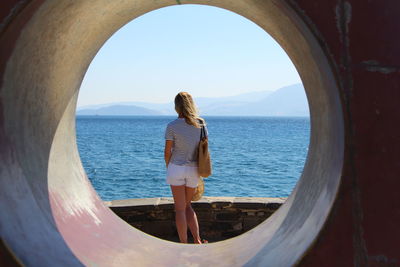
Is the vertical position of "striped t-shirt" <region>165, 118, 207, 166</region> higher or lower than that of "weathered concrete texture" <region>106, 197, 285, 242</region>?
higher

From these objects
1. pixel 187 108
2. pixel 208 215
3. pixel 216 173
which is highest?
pixel 187 108

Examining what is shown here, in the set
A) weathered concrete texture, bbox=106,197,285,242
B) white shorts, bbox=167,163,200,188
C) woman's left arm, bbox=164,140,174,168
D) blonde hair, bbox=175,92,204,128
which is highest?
blonde hair, bbox=175,92,204,128

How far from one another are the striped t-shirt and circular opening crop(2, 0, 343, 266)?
0.77 m

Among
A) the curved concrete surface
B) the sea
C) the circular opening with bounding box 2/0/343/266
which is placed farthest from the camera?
the sea

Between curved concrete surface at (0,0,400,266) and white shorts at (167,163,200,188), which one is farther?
white shorts at (167,163,200,188)

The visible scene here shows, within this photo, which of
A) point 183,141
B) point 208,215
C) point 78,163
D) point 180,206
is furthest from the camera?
point 208,215

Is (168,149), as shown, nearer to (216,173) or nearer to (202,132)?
(202,132)

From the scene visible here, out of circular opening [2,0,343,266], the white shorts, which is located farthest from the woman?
circular opening [2,0,343,266]

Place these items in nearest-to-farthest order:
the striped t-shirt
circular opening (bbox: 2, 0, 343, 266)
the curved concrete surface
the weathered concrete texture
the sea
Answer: the curved concrete surface
circular opening (bbox: 2, 0, 343, 266)
the striped t-shirt
the weathered concrete texture
the sea

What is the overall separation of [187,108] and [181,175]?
620 millimetres

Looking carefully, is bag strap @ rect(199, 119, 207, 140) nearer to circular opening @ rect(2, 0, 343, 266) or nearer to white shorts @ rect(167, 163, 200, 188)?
white shorts @ rect(167, 163, 200, 188)

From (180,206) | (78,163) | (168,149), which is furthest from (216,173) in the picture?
(78,163)

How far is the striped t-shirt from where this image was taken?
4.22 m

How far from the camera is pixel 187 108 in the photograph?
4.24m
